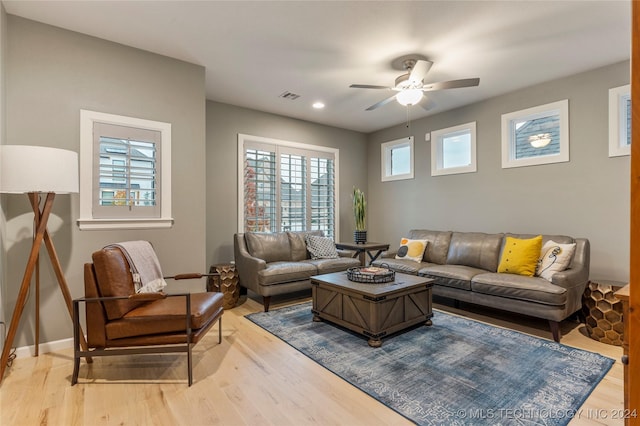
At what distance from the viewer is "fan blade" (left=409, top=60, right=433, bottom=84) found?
304cm

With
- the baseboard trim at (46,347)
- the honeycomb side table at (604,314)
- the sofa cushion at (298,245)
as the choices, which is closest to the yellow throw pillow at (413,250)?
the sofa cushion at (298,245)

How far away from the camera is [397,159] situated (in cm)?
610

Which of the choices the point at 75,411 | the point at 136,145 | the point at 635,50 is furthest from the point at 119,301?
the point at 635,50

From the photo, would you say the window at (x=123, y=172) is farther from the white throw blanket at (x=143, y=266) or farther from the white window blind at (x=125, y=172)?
the white throw blanket at (x=143, y=266)

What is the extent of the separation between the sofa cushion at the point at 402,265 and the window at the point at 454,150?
1637mm

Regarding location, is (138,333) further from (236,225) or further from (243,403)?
(236,225)

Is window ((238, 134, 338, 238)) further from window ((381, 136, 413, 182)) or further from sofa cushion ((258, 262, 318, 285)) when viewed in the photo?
sofa cushion ((258, 262, 318, 285))

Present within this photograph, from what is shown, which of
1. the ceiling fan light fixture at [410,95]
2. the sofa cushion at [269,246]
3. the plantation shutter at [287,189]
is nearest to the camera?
the ceiling fan light fixture at [410,95]

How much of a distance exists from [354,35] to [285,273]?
2751 mm

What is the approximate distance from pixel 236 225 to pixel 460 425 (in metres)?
3.85

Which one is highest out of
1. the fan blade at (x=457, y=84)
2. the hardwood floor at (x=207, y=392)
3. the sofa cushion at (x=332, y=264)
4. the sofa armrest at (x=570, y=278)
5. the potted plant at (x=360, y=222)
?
the fan blade at (x=457, y=84)

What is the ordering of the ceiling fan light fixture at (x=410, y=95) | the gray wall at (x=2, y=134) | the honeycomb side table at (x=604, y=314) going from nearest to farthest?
the gray wall at (x=2, y=134) < the honeycomb side table at (x=604, y=314) < the ceiling fan light fixture at (x=410, y=95)

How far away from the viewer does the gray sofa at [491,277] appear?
301cm

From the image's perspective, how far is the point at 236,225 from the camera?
492 centimetres
